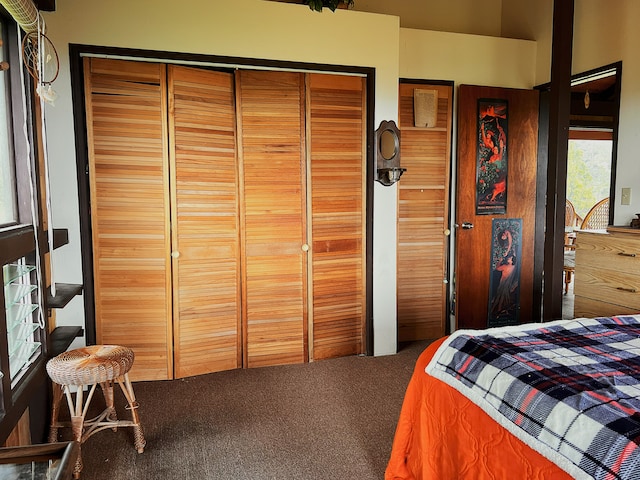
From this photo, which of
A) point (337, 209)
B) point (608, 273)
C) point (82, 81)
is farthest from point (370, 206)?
point (82, 81)

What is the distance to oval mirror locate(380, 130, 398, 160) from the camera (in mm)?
3295

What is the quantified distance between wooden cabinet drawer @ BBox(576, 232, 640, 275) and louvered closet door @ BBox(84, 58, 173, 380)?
8.25 feet

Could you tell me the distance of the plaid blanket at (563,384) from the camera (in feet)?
3.41

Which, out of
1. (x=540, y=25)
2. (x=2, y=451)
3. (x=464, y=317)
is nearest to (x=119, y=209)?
(x=2, y=451)

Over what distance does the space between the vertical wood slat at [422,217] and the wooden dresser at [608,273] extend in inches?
41.4

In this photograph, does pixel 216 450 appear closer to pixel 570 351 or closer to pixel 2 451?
pixel 2 451

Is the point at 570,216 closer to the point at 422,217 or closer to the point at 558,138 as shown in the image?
the point at 422,217

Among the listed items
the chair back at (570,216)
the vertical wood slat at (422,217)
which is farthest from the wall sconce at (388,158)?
the chair back at (570,216)

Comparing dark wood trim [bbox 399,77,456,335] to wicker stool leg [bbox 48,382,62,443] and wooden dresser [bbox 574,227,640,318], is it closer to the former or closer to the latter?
wooden dresser [bbox 574,227,640,318]

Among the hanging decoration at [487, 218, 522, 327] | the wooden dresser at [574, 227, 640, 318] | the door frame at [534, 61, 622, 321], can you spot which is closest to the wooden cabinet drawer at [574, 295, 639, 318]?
the wooden dresser at [574, 227, 640, 318]

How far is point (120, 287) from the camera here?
2840 millimetres

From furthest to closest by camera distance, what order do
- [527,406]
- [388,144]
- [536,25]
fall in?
[536,25]
[388,144]
[527,406]

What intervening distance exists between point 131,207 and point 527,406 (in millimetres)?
2359

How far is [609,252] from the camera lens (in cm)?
276
